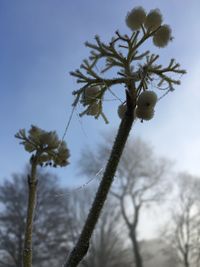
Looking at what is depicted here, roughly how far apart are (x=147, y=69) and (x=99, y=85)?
0.36ft

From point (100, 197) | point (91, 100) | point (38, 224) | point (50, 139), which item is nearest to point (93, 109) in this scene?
point (91, 100)

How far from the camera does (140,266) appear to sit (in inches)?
898

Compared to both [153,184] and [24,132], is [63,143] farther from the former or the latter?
[153,184]

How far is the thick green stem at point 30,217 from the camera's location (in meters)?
0.87

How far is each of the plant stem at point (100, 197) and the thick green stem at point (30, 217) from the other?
0.69 feet

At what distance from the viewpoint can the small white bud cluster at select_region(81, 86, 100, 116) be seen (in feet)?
2.85

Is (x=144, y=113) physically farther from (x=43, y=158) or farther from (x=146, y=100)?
(x=43, y=158)

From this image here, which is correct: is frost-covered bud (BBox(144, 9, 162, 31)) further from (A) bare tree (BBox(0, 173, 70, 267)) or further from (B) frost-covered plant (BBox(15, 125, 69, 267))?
(A) bare tree (BBox(0, 173, 70, 267))

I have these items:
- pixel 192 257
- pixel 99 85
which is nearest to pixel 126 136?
pixel 99 85

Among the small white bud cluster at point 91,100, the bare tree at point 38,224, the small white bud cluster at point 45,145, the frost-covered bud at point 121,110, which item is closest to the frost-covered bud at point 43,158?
the small white bud cluster at point 45,145

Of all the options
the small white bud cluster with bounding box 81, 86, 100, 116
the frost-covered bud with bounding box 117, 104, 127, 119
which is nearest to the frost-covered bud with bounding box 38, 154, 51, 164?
Result: the small white bud cluster with bounding box 81, 86, 100, 116

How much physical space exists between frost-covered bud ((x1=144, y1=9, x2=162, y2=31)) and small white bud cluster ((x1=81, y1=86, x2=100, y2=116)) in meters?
0.18

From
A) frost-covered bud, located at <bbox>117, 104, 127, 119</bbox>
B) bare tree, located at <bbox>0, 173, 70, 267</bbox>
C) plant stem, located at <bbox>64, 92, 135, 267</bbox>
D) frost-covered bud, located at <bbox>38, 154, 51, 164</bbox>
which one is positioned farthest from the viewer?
bare tree, located at <bbox>0, 173, 70, 267</bbox>

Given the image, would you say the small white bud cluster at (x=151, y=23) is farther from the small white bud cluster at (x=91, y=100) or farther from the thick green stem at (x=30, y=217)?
the thick green stem at (x=30, y=217)
